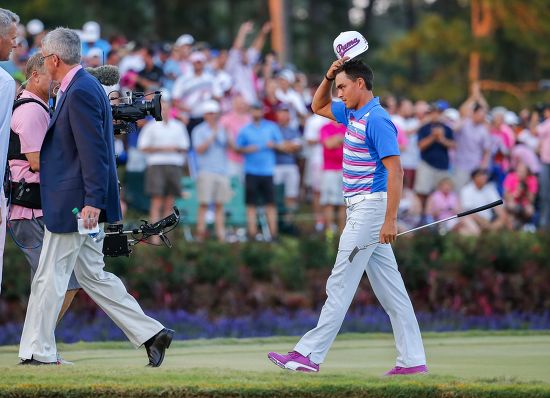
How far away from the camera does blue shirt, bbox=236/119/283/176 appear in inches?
762

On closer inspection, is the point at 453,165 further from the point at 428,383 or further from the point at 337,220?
the point at 428,383

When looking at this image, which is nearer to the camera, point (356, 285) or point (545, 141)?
point (356, 285)

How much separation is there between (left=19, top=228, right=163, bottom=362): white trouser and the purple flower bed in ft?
15.5

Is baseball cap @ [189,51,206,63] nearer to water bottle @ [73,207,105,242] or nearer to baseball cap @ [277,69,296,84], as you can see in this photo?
baseball cap @ [277,69,296,84]

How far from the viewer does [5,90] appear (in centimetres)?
880

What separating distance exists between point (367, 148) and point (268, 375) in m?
1.67

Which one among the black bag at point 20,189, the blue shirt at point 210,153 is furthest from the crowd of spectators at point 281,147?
the black bag at point 20,189

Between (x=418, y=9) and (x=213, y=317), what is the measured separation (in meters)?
36.4

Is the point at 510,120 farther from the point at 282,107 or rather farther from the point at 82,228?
the point at 82,228

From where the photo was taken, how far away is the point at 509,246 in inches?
694

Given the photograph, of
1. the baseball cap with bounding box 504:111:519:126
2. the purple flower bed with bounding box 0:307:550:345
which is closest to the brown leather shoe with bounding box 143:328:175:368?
the purple flower bed with bounding box 0:307:550:345

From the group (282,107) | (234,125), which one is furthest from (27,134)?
(282,107)

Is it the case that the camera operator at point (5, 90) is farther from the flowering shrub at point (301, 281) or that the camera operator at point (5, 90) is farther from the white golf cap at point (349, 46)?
the flowering shrub at point (301, 281)

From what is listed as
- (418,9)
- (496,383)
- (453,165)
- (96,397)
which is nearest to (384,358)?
(496,383)
